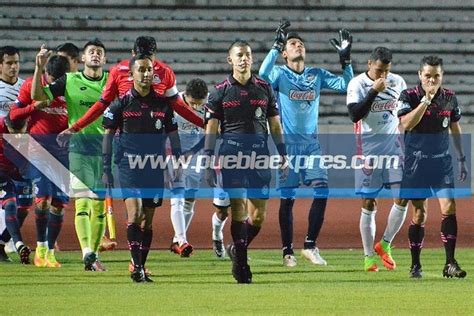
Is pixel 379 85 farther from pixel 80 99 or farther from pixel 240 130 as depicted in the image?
pixel 80 99

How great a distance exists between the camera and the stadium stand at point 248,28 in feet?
87.1

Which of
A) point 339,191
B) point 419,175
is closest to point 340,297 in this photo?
point 419,175

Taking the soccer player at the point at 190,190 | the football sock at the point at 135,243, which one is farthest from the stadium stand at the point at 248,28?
the football sock at the point at 135,243

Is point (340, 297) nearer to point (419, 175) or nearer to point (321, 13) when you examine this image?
point (419, 175)

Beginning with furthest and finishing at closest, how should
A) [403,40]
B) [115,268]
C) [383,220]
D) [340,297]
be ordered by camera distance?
[403,40], [383,220], [115,268], [340,297]

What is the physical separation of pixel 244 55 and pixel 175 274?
2462 mm

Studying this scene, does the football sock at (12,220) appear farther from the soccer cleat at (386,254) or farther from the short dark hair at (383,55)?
the short dark hair at (383,55)

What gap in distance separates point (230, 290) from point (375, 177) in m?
3.41

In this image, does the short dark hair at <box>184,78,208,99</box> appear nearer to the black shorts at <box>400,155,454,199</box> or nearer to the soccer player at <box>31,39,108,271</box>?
the soccer player at <box>31,39,108,271</box>

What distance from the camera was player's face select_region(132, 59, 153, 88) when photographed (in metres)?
11.7

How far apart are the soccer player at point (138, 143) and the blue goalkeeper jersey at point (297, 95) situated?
8.99ft

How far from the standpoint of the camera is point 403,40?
2816 cm

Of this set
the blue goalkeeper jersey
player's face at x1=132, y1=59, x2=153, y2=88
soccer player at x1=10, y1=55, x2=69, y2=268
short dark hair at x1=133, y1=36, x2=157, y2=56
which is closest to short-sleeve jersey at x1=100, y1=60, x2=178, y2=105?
short dark hair at x1=133, y1=36, x2=157, y2=56

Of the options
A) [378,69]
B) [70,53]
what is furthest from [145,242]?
[378,69]
